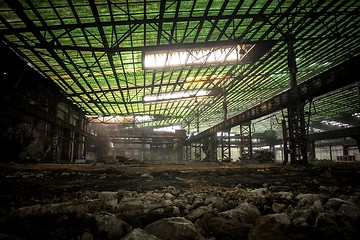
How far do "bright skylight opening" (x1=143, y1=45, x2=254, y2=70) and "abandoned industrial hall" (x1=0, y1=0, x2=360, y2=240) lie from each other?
2.7 inches

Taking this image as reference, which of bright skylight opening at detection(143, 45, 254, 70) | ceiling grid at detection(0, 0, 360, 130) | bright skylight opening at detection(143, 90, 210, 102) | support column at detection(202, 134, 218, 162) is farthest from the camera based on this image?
support column at detection(202, 134, 218, 162)

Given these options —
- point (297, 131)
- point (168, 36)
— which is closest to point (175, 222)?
point (297, 131)

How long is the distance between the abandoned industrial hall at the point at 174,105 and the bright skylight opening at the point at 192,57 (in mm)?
69

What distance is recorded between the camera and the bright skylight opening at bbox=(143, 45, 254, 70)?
11.3 m

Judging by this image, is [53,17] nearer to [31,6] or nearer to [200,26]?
[31,6]

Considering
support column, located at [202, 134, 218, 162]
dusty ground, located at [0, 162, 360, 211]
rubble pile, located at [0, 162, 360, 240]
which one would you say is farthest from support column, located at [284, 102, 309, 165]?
support column, located at [202, 134, 218, 162]

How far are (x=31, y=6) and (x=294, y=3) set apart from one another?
34.9 feet

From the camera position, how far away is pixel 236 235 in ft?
5.22

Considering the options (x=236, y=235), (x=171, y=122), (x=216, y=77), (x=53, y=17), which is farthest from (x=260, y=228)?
(x=171, y=122)

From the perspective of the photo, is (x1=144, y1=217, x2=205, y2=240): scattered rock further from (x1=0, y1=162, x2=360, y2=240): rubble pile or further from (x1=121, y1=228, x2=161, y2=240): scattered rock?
(x1=121, y1=228, x2=161, y2=240): scattered rock

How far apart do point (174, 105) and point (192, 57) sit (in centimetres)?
1013

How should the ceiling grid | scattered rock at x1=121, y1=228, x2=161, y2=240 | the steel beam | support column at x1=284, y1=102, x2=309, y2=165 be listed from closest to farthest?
scattered rock at x1=121, y1=228, x2=161, y2=240, the steel beam, the ceiling grid, support column at x1=284, y1=102, x2=309, y2=165

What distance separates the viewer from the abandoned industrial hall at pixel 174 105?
5.59ft

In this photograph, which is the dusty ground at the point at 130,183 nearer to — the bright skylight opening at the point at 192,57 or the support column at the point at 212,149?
the bright skylight opening at the point at 192,57
